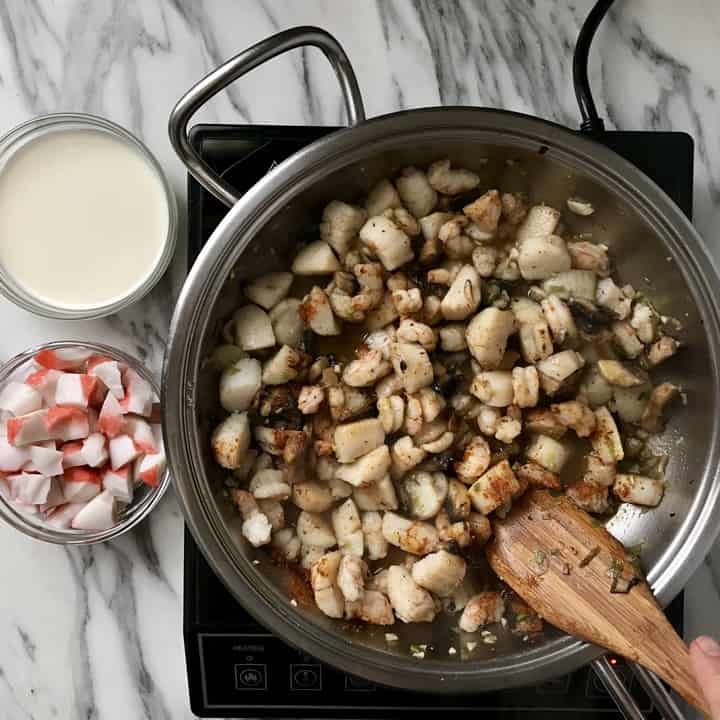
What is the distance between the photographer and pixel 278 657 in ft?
4.33

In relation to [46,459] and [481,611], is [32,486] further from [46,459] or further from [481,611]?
[481,611]

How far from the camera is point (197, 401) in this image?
1156mm

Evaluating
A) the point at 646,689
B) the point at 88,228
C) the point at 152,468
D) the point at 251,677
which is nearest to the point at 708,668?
the point at 646,689

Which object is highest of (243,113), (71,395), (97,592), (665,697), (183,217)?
(243,113)

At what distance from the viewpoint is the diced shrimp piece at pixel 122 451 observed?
4.36ft

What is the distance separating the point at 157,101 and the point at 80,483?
22.7 inches

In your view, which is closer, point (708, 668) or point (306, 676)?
point (708, 668)

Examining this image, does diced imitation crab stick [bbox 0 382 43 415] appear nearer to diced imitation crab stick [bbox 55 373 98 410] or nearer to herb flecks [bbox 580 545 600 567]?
diced imitation crab stick [bbox 55 373 98 410]

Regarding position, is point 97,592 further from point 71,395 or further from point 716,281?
point 716,281

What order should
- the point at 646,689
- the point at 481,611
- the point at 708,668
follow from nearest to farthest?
the point at 708,668
the point at 646,689
the point at 481,611

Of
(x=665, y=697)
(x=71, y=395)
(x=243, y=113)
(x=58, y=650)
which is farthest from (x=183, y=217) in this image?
(x=665, y=697)

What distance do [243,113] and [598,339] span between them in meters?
0.62

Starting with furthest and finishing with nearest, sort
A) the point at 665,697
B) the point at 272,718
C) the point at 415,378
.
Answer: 1. the point at 272,718
2. the point at 415,378
3. the point at 665,697

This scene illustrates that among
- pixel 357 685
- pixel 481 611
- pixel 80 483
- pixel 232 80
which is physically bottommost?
pixel 357 685
